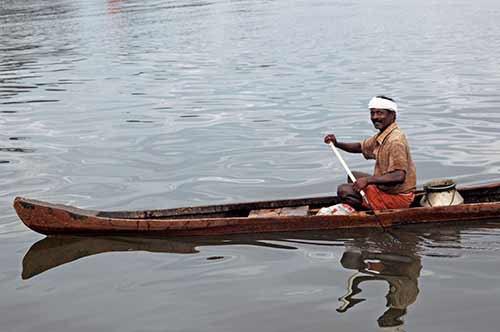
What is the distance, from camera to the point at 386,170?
8547 mm

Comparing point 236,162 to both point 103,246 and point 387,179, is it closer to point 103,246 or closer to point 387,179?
point 103,246

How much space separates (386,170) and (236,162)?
452cm

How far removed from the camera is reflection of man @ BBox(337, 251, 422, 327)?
6664 millimetres

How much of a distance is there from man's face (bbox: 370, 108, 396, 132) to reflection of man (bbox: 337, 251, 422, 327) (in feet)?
4.52

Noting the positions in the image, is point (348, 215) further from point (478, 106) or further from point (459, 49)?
point (459, 49)

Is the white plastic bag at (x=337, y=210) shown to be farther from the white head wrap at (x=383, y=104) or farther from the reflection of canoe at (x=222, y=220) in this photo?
the white head wrap at (x=383, y=104)

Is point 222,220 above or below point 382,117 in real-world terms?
below

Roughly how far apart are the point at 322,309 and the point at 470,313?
3.96 ft

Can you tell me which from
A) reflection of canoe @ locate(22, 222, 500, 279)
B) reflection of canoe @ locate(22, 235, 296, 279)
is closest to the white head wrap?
reflection of canoe @ locate(22, 222, 500, 279)

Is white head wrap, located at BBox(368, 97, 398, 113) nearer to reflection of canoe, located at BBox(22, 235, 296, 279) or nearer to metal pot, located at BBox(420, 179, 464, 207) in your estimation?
metal pot, located at BBox(420, 179, 464, 207)

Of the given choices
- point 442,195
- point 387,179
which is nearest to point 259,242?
point 387,179

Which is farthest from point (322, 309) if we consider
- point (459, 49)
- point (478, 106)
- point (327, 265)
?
point (459, 49)

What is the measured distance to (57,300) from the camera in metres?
7.33

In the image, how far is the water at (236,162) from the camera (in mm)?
6977
